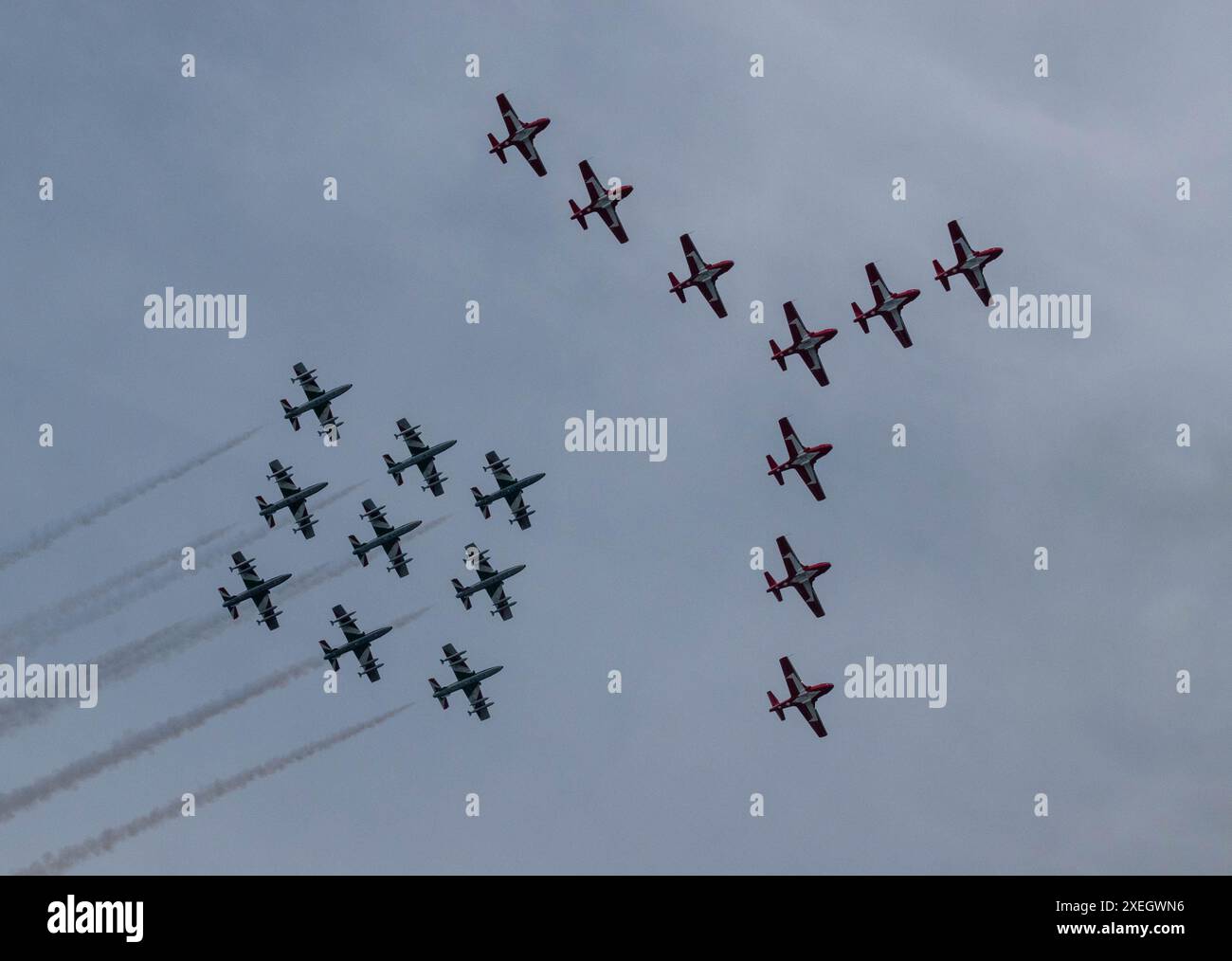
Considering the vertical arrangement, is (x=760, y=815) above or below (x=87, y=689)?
below

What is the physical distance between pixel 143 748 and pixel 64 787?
9.14 m

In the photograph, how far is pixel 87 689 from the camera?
197750 mm

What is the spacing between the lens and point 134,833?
195 metres
